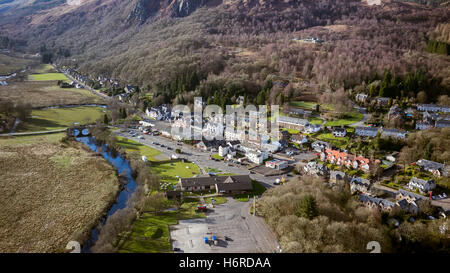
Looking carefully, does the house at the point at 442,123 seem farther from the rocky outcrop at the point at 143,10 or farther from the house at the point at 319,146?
the rocky outcrop at the point at 143,10

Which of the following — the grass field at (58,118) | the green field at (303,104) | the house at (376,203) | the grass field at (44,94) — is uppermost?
the grass field at (44,94)

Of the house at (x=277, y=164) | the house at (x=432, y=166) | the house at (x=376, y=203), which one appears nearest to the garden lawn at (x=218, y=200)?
the house at (x=277, y=164)

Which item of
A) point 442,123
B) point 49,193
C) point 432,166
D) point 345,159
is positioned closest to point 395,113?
point 442,123

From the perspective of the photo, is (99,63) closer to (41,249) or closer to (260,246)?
(41,249)

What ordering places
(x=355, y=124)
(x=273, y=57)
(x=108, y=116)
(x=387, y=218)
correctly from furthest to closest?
(x=273, y=57)
(x=108, y=116)
(x=355, y=124)
(x=387, y=218)

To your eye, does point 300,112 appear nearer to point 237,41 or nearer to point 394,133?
point 394,133
